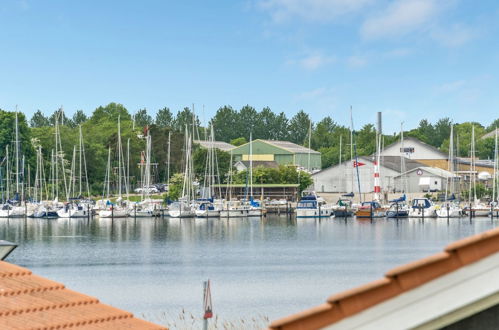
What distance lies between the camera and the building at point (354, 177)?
147375 millimetres

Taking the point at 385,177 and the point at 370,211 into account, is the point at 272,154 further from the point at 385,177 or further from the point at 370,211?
the point at 370,211

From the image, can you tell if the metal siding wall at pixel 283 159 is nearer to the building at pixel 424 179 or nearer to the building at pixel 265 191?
the building at pixel 265 191

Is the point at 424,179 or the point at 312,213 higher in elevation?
the point at 424,179

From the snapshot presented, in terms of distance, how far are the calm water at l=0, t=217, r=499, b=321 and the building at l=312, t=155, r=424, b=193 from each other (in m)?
21.8

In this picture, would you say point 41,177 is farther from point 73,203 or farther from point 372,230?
point 372,230

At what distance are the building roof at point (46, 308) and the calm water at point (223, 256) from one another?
101 feet

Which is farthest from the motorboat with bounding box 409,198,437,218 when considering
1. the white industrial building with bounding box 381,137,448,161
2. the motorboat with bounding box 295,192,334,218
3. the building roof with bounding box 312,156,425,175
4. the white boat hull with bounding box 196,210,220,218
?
the white industrial building with bounding box 381,137,448,161

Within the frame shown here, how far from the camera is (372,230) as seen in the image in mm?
108562

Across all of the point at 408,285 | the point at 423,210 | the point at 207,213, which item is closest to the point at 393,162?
the point at 423,210

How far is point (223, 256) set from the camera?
79.3 metres

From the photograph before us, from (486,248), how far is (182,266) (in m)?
66.2

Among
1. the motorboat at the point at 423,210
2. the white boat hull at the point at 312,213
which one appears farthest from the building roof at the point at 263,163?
the motorboat at the point at 423,210

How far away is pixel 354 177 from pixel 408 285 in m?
143

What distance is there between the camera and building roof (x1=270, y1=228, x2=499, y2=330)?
15.5 feet
